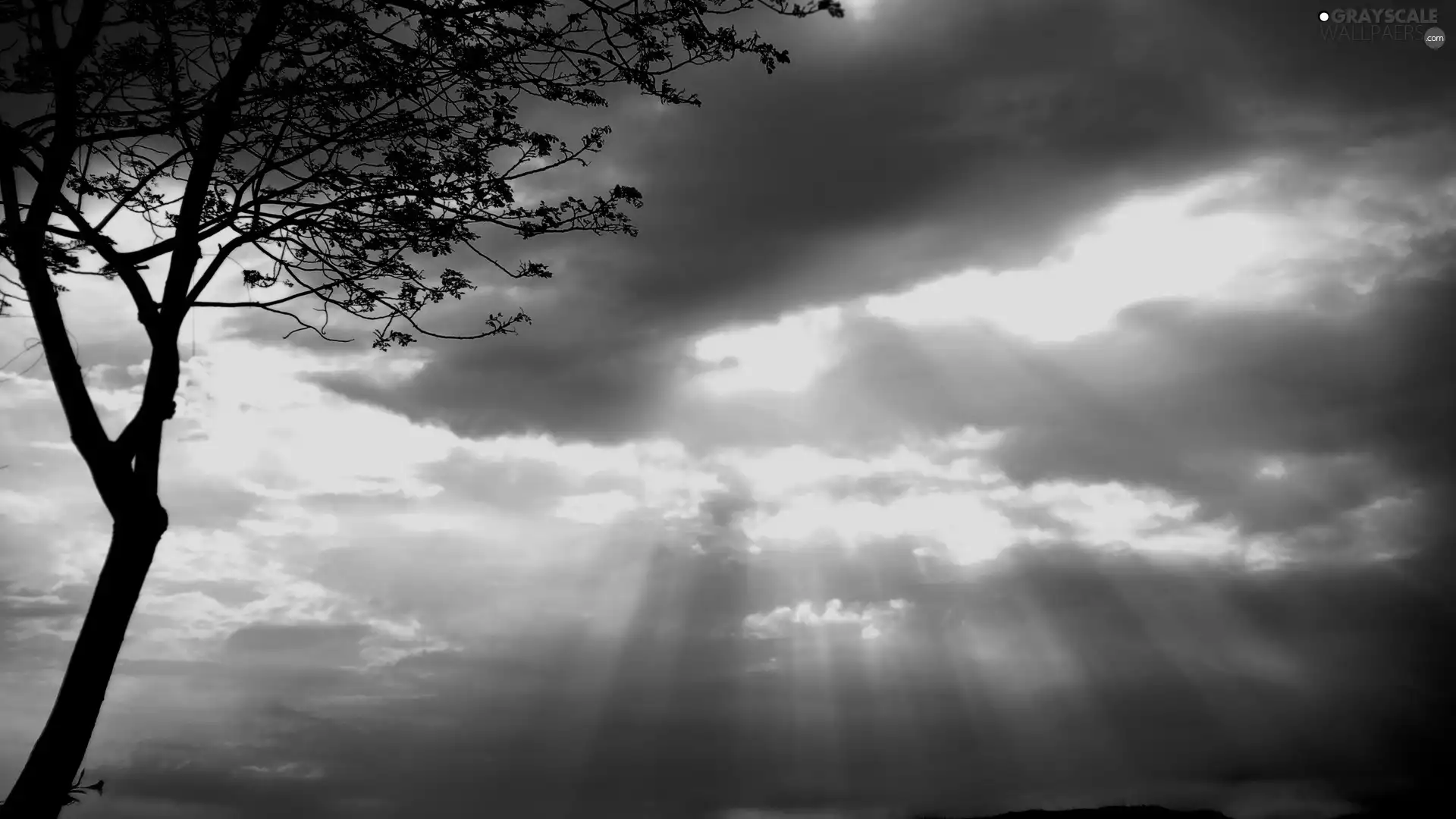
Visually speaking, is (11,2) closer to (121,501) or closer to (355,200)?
(355,200)

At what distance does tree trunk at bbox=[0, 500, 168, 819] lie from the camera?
9078mm

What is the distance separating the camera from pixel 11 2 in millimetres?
10672

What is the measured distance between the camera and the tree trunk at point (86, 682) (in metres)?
9.08

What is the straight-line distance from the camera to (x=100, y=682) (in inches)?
373

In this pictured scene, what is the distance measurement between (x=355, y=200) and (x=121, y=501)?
461cm

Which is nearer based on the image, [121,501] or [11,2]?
[121,501]

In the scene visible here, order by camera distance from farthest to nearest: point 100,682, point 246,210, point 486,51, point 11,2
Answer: point 246,210 < point 486,51 < point 11,2 < point 100,682

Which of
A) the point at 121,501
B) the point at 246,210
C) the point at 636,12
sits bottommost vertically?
the point at 121,501

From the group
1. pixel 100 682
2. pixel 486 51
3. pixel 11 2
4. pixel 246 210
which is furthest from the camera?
pixel 246 210

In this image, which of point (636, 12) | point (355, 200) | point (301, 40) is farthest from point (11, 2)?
point (636, 12)

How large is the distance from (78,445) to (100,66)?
16.5 feet

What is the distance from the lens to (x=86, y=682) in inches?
369

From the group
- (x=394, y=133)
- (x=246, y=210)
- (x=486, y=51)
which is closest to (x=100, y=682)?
(x=246, y=210)

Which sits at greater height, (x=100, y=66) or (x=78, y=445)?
(x=100, y=66)
